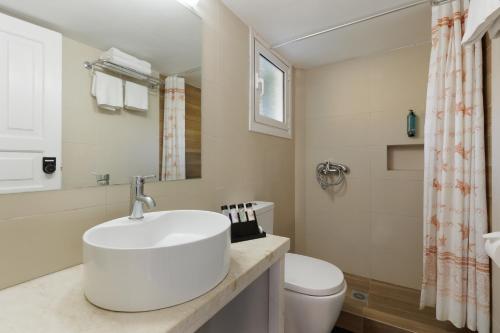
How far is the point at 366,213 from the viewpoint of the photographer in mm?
2156

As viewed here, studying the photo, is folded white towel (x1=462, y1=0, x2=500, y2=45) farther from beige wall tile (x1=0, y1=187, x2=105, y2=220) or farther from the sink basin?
beige wall tile (x1=0, y1=187, x2=105, y2=220)

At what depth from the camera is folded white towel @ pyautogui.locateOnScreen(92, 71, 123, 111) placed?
0.90 metres

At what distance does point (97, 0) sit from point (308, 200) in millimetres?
2147

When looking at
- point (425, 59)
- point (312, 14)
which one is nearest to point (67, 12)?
point (312, 14)

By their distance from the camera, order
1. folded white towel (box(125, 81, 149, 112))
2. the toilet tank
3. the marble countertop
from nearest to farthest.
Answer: the marble countertop
folded white towel (box(125, 81, 149, 112))
the toilet tank

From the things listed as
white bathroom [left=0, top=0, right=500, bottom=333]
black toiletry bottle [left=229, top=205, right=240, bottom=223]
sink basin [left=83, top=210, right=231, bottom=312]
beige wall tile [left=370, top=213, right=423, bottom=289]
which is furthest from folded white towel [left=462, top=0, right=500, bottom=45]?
beige wall tile [left=370, top=213, right=423, bottom=289]

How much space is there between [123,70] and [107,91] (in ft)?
0.42

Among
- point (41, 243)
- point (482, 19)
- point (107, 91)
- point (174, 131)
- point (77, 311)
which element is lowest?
point (77, 311)

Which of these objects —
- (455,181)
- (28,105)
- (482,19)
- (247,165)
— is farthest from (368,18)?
(28,105)

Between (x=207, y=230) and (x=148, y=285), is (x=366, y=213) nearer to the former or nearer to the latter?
(x=207, y=230)

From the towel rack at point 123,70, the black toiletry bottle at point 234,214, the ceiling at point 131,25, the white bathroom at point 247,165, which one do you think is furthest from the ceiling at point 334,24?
the black toiletry bottle at point 234,214

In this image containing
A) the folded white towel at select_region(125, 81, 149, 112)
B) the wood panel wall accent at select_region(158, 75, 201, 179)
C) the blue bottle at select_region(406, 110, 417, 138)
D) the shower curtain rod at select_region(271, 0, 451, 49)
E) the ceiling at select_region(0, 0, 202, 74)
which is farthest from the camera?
the blue bottle at select_region(406, 110, 417, 138)

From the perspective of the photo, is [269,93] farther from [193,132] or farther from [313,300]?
[313,300]

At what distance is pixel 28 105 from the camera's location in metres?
0.74
